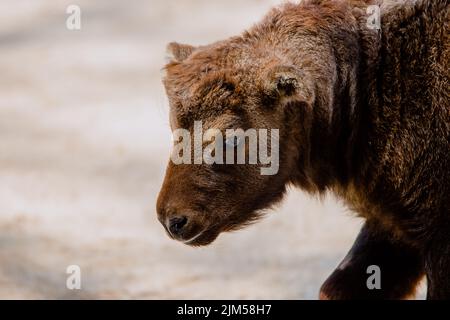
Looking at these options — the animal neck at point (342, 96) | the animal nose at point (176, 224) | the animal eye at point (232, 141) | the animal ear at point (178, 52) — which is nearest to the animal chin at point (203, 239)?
the animal nose at point (176, 224)

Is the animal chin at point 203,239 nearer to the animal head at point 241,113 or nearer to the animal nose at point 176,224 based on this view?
the animal head at point 241,113

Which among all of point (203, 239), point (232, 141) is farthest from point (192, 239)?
point (232, 141)

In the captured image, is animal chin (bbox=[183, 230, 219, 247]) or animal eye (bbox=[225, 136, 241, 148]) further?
animal chin (bbox=[183, 230, 219, 247])

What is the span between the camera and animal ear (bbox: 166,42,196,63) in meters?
9.70

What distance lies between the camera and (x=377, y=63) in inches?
365

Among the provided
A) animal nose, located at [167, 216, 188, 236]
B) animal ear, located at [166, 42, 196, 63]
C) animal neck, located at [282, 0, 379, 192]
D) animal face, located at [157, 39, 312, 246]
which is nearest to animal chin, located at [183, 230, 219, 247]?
animal face, located at [157, 39, 312, 246]

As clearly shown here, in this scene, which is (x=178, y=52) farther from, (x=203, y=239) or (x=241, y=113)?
(x=203, y=239)

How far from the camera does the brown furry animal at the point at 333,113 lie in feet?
29.1

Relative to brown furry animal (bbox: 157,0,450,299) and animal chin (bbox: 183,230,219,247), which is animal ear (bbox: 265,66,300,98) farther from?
animal chin (bbox: 183,230,219,247)

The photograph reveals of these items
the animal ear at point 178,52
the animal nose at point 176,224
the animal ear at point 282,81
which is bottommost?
the animal nose at point 176,224

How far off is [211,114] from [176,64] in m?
0.84

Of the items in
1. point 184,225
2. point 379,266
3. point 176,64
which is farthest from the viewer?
point 379,266

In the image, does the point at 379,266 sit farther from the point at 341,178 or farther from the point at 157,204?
the point at 157,204

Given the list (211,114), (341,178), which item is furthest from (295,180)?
(211,114)
